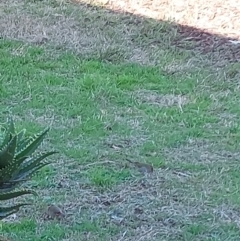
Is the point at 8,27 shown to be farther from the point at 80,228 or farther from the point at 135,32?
the point at 80,228

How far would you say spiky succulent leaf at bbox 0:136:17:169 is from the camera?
2375 millimetres

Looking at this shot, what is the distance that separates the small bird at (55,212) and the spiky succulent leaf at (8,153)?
1.57 meters

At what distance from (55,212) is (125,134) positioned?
1.39 meters

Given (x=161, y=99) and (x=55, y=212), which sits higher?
(x=55, y=212)

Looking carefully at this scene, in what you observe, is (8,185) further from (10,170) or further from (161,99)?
(161,99)

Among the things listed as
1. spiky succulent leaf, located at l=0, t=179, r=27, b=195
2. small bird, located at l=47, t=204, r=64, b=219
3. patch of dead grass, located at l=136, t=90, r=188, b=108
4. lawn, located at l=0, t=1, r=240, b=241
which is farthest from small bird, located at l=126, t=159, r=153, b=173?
spiky succulent leaf, located at l=0, t=179, r=27, b=195

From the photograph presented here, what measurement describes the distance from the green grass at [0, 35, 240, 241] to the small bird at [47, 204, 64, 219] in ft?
0.19

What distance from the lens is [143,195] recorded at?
13.9ft

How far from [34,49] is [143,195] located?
321cm

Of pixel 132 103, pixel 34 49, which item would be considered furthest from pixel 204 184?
pixel 34 49

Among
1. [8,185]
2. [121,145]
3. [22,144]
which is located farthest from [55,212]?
[8,185]

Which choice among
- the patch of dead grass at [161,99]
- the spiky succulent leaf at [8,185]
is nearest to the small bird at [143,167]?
the patch of dead grass at [161,99]

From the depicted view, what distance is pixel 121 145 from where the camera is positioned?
16.5 feet

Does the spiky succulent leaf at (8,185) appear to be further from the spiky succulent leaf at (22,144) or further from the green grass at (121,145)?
the green grass at (121,145)
